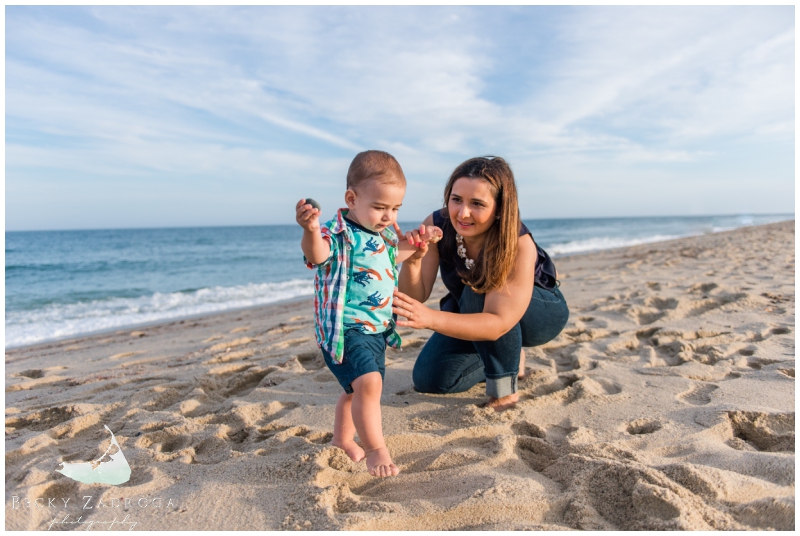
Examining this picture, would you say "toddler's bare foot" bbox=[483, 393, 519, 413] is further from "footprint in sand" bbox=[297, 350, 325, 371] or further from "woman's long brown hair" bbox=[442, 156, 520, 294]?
"footprint in sand" bbox=[297, 350, 325, 371]

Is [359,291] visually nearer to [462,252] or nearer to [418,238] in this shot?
[418,238]

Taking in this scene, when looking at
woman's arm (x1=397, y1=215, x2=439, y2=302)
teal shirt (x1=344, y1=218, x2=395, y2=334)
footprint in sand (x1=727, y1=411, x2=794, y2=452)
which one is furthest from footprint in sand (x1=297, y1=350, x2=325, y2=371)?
footprint in sand (x1=727, y1=411, x2=794, y2=452)

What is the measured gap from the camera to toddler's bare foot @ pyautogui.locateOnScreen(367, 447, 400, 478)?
82.7 inches

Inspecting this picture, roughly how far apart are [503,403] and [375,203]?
4.36 feet

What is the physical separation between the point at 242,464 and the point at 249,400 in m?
0.90

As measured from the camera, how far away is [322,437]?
252 centimetres

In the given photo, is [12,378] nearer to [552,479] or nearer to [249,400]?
[249,400]

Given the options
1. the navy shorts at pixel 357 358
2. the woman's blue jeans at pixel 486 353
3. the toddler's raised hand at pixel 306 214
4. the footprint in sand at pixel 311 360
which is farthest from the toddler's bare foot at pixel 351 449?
the footprint in sand at pixel 311 360

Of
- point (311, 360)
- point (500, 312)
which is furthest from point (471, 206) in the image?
point (311, 360)

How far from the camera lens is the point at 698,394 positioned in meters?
2.70

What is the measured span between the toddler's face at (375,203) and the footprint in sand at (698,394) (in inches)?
71.2

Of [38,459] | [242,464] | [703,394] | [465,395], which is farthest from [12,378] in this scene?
[703,394]

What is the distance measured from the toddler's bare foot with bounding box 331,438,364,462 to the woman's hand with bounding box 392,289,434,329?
1.96ft

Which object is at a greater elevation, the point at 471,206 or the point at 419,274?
the point at 471,206
